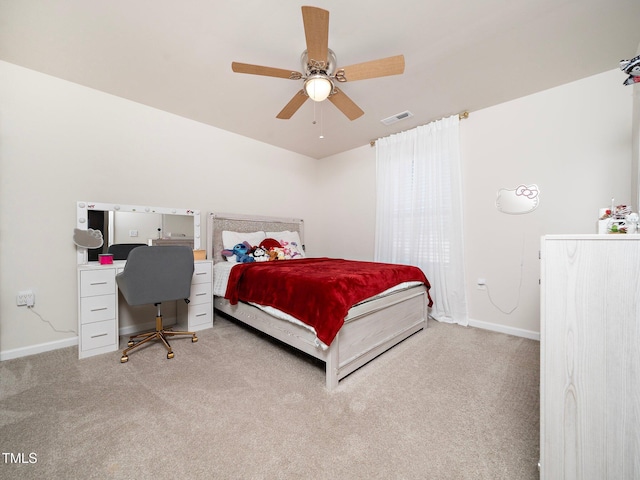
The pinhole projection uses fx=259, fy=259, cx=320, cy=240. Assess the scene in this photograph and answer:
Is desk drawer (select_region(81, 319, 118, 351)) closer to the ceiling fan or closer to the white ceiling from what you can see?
the white ceiling

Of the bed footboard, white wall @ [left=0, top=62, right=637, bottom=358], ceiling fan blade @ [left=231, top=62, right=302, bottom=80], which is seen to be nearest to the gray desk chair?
the bed footboard

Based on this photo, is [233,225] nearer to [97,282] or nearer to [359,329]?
[97,282]

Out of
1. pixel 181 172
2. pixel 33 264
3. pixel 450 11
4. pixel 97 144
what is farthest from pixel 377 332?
pixel 97 144

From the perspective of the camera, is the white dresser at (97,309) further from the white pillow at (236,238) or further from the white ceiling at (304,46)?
the white ceiling at (304,46)

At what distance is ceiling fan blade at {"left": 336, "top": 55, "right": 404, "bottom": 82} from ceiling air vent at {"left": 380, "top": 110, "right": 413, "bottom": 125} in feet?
4.62

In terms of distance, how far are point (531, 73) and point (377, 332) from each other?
2.71m

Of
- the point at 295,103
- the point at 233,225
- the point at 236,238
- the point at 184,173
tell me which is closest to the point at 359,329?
the point at 295,103

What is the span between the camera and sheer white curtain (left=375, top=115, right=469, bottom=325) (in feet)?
10.3

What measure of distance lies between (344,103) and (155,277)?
219cm

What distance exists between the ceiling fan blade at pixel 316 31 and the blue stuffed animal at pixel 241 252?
7.39 ft

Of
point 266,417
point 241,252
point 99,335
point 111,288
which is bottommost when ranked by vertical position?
point 266,417

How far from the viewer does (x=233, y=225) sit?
368 cm

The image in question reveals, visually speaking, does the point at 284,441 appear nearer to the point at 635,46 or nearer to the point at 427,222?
the point at 427,222

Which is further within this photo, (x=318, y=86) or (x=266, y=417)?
(x=318, y=86)
